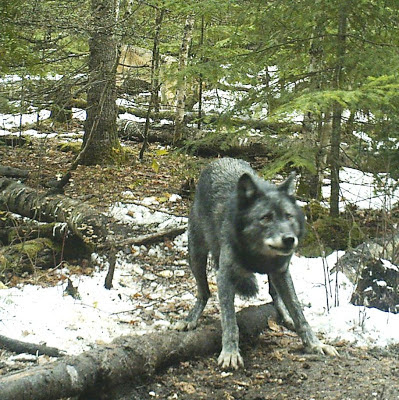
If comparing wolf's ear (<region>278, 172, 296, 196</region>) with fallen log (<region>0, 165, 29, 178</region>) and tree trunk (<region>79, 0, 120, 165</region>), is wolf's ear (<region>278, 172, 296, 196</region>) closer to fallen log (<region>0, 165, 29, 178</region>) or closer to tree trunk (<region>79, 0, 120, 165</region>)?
tree trunk (<region>79, 0, 120, 165</region>)

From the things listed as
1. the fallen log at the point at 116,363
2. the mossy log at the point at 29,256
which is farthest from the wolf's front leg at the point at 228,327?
the mossy log at the point at 29,256

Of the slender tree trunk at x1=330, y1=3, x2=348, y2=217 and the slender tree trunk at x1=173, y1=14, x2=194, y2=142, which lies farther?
the slender tree trunk at x1=173, y1=14, x2=194, y2=142

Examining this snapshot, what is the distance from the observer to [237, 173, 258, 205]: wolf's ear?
208 inches

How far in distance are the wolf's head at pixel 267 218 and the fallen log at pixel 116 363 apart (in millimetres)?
999

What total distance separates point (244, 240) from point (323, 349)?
4.26 ft

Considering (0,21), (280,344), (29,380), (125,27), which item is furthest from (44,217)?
(29,380)

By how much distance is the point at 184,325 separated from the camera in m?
6.14

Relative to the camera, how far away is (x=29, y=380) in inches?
158

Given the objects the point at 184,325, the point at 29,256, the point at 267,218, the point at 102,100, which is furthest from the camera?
the point at 102,100

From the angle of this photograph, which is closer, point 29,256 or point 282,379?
point 282,379

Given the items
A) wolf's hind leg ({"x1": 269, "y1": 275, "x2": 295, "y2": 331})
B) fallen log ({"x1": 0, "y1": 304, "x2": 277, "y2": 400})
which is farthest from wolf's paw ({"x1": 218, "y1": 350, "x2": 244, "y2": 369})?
wolf's hind leg ({"x1": 269, "y1": 275, "x2": 295, "y2": 331})

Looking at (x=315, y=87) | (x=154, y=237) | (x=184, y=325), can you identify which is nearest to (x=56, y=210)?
(x=154, y=237)

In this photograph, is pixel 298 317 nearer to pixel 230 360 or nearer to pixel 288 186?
pixel 230 360

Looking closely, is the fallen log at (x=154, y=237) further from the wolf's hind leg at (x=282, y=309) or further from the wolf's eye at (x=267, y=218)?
the wolf's eye at (x=267, y=218)
